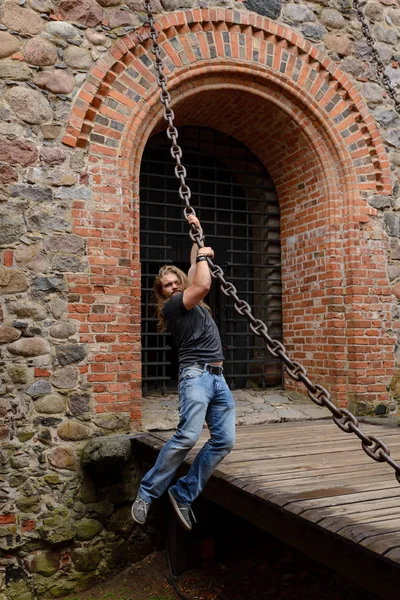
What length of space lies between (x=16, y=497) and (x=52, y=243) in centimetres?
206

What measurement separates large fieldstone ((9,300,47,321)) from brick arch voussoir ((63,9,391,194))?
4.59 feet

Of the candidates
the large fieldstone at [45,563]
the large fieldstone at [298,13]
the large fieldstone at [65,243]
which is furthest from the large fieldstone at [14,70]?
the large fieldstone at [45,563]

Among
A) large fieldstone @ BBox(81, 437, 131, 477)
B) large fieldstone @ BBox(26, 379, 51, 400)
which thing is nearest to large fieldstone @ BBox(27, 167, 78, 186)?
large fieldstone @ BBox(26, 379, 51, 400)

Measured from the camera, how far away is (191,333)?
3.33m

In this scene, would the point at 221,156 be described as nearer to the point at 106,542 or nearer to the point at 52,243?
the point at 52,243

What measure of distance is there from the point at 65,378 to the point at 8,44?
9.21ft

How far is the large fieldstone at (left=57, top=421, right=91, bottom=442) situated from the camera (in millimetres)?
4477

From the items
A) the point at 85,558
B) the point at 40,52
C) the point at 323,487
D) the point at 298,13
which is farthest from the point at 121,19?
the point at 85,558

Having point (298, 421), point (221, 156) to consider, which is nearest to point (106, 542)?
point (298, 421)

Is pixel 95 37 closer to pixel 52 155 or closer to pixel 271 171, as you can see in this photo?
pixel 52 155

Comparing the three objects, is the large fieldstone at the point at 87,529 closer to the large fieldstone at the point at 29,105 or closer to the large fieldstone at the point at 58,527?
the large fieldstone at the point at 58,527

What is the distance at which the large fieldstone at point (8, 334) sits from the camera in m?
4.38

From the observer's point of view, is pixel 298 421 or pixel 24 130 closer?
pixel 24 130

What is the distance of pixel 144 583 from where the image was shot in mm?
4574
